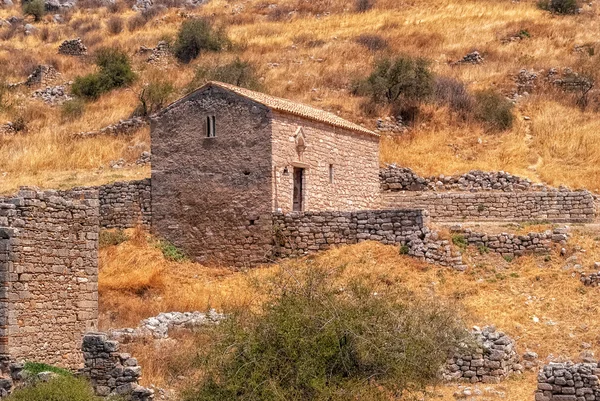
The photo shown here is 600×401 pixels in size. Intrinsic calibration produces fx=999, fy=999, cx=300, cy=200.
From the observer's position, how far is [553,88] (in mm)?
41875

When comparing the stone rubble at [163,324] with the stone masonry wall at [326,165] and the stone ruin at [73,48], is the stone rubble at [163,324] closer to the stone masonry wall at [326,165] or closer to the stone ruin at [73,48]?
the stone masonry wall at [326,165]

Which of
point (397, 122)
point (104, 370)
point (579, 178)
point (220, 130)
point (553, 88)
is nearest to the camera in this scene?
point (104, 370)

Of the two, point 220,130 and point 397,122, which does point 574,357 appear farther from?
point 397,122

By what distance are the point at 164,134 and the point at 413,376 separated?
15932mm

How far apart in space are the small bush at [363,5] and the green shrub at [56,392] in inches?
1909

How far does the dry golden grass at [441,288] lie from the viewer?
20.0 m

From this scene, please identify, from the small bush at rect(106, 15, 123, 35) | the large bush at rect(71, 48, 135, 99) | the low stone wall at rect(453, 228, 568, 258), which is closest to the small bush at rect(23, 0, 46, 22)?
the small bush at rect(106, 15, 123, 35)

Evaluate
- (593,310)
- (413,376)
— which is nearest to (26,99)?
(593,310)

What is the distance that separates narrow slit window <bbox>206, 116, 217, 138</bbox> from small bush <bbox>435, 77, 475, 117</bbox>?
14.0 meters

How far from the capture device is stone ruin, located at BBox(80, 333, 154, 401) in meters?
15.0

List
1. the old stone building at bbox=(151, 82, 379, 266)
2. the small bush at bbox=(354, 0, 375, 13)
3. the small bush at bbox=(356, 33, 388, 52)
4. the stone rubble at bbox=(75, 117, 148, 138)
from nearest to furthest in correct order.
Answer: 1. the old stone building at bbox=(151, 82, 379, 266)
2. the stone rubble at bbox=(75, 117, 148, 138)
3. the small bush at bbox=(356, 33, 388, 52)
4. the small bush at bbox=(354, 0, 375, 13)

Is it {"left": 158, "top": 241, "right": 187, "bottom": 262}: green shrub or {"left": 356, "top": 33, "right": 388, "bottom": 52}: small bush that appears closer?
{"left": 158, "top": 241, "right": 187, "bottom": 262}: green shrub

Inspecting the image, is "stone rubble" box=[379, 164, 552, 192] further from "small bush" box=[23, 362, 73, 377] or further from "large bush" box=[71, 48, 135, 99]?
"small bush" box=[23, 362, 73, 377]

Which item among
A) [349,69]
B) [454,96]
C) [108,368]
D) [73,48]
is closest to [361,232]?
[108,368]
